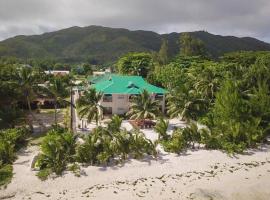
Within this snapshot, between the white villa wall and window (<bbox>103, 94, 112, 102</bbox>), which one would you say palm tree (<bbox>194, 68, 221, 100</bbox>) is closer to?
the white villa wall

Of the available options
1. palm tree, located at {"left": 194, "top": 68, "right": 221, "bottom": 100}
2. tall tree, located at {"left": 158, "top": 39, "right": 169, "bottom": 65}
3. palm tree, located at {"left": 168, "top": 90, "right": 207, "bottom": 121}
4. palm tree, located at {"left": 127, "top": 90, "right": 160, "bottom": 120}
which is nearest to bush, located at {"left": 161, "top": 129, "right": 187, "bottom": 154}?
palm tree, located at {"left": 127, "top": 90, "right": 160, "bottom": 120}

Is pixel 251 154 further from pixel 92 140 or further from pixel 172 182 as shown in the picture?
pixel 92 140

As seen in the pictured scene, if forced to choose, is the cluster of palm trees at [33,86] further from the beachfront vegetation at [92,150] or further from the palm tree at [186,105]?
the palm tree at [186,105]

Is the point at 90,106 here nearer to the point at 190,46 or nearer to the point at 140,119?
the point at 140,119

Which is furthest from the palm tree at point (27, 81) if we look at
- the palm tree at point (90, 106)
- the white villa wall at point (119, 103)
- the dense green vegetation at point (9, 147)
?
the white villa wall at point (119, 103)

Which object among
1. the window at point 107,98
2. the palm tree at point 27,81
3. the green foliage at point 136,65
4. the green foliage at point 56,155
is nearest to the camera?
the green foliage at point 56,155
